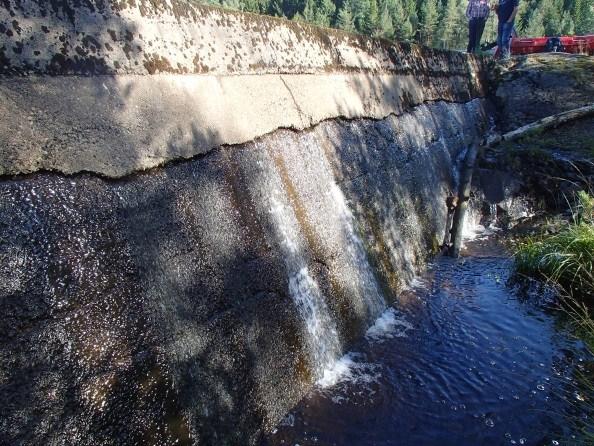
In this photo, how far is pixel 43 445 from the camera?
1689 mm

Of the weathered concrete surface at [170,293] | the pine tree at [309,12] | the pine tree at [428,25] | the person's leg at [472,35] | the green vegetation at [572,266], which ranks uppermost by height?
the pine tree at [309,12]

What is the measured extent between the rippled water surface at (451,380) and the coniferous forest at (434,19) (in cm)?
6257

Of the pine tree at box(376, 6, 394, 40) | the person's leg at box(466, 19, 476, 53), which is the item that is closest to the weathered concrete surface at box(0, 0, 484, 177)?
the person's leg at box(466, 19, 476, 53)

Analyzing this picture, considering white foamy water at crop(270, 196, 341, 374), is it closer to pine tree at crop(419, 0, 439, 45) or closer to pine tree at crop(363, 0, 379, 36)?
Result: pine tree at crop(363, 0, 379, 36)

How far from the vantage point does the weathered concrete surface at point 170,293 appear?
1.75m

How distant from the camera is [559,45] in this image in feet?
52.7

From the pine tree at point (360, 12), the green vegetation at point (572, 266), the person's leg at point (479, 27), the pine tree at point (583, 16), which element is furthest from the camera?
the pine tree at point (360, 12)

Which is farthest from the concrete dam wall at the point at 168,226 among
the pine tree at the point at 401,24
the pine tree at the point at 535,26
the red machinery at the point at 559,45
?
the pine tree at the point at 401,24

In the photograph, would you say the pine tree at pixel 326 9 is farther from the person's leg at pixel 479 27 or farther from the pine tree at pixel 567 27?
the person's leg at pixel 479 27

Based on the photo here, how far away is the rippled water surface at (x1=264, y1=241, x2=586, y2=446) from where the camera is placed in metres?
2.82

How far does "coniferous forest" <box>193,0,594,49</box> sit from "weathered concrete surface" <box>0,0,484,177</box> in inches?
2481

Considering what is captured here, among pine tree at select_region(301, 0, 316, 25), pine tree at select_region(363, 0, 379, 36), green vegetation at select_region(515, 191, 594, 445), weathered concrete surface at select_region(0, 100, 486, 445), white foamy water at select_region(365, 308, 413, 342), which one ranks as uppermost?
pine tree at select_region(301, 0, 316, 25)

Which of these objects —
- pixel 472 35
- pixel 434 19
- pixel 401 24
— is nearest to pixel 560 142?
pixel 472 35

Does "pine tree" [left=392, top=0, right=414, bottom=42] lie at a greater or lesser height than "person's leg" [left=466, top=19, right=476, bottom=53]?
greater
